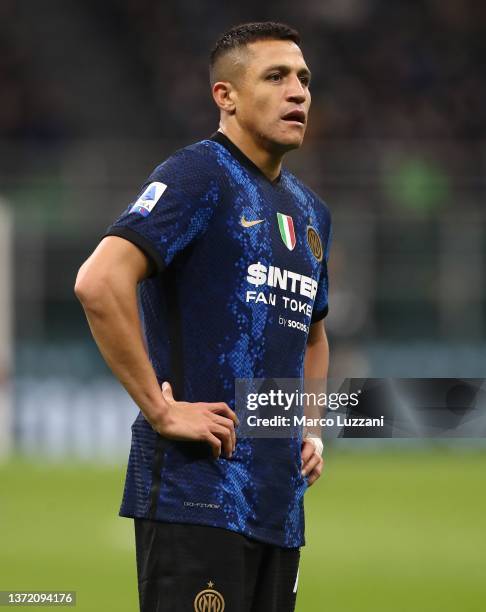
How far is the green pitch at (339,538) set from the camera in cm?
859

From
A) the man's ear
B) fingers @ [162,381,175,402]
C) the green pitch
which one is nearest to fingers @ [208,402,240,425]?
fingers @ [162,381,175,402]

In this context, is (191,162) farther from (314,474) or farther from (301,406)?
(314,474)

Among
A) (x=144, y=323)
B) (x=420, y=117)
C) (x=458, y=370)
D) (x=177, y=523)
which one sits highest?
(x=420, y=117)

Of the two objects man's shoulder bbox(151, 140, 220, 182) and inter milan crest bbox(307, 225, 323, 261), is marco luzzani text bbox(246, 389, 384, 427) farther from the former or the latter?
man's shoulder bbox(151, 140, 220, 182)

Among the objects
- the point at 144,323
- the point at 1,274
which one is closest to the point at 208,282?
the point at 144,323

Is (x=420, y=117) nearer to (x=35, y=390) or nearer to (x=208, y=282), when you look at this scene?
(x=35, y=390)

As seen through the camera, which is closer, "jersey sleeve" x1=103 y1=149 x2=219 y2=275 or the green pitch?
"jersey sleeve" x1=103 y1=149 x2=219 y2=275

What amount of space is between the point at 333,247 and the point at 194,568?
13.8m

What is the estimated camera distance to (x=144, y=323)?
410 centimetres

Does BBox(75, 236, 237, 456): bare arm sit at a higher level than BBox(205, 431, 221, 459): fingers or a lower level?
higher

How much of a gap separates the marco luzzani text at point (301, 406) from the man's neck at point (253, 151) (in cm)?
65

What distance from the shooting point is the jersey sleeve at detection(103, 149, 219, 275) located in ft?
12.6

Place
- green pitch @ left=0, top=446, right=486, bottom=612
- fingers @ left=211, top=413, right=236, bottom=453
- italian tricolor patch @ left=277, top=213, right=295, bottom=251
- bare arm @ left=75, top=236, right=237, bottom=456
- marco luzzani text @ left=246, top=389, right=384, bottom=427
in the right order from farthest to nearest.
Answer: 1. green pitch @ left=0, top=446, right=486, bottom=612
2. italian tricolor patch @ left=277, top=213, right=295, bottom=251
3. marco luzzani text @ left=246, top=389, right=384, bottom=427
4. fingers @ left=211, top=413, right=236, bottom=453
5. bare arm @ left=75, top=236, right=237, bottom=456

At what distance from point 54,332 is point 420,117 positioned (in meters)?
7.11
